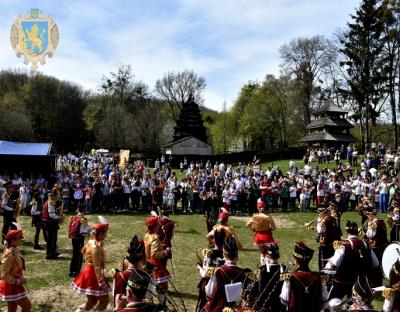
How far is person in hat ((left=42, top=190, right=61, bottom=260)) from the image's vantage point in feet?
42.2

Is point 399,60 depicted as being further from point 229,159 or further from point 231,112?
point 231,112

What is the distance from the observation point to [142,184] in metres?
23.5

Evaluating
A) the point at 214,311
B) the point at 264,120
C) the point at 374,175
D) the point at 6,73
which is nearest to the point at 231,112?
the point at 264,120

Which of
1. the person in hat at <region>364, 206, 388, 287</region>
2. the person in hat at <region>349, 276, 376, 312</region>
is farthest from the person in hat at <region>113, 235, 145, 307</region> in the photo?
the person in hat at <region>364, 206, 388, 287</region>

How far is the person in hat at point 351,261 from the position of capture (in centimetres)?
770

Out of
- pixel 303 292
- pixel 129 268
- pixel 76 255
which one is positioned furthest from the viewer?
pixel 76 255

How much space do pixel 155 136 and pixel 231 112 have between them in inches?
667

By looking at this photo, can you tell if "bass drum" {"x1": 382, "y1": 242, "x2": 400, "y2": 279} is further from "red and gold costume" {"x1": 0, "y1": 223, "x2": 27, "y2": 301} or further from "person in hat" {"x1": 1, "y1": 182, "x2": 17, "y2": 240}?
"person in hat" {"x1": 1, "y1": 182, "x2": 17, "y2": 240}

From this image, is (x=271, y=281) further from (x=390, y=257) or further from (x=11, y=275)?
(x=11, y=275)

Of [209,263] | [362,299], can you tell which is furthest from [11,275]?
[362,299]

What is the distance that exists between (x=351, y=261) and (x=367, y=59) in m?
A: 44.7

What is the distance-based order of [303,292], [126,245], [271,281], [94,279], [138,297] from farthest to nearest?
[126,245] < [94,279] < [271,281] < [303,292] < [138,297]

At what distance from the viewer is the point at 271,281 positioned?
268 inches

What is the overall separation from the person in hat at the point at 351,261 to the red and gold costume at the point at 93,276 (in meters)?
4.06
